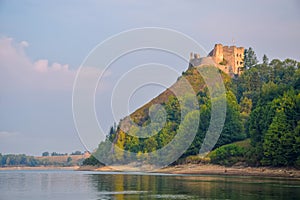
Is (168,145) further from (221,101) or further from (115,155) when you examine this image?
(115,155)

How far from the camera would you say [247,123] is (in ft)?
389

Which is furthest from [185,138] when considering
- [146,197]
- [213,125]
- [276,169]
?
[146,197]

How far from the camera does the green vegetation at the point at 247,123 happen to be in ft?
294

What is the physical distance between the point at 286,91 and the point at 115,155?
93.2 meters

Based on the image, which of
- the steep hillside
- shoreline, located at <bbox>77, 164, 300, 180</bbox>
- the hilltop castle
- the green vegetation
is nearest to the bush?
the green vegetation

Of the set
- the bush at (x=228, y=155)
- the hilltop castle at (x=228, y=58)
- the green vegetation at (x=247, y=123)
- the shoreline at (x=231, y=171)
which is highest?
the hilltop castle at (x=228, y=58)

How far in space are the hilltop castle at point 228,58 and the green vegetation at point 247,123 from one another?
9.69 feet

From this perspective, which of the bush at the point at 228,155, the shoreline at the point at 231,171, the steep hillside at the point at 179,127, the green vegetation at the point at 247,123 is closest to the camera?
the shoreline at the point at 231,171

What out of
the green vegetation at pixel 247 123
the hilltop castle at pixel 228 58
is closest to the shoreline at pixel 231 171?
the green vegetation at pixel 247 123

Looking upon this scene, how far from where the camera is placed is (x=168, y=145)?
474 ft

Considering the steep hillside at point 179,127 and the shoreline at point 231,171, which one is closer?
the shoreline at point 231,171

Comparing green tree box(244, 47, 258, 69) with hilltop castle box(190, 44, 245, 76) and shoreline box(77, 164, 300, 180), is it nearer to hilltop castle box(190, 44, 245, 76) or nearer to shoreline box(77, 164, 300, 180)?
hilltop castle box(190, 44, 245, 76)

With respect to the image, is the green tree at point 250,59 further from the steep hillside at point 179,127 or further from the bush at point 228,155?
the bush at point 228,155

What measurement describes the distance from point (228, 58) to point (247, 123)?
79.4 m
